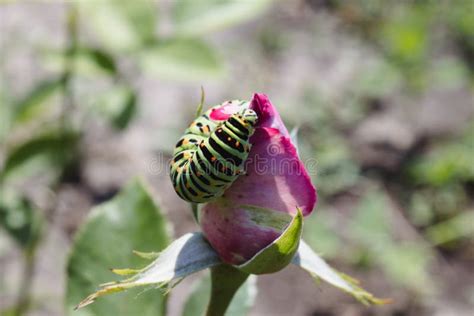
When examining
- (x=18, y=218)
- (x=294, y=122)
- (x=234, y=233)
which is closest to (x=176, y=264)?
(x=234, y=233)

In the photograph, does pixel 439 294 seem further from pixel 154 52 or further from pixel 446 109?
pixel 154 52

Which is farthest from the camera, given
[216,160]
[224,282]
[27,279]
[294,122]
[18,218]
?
[294,122]

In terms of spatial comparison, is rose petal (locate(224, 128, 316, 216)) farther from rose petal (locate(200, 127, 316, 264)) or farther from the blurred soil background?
the blurred soil background

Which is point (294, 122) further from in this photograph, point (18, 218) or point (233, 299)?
point (233, 299)

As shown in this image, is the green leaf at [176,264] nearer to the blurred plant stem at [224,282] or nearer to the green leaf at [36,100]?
Answer: the blurred plant stem at [224,282]

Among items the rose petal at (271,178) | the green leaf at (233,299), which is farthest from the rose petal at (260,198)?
the green leaf at (233,299)

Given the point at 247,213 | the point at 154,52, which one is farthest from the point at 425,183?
the point at 247,213
